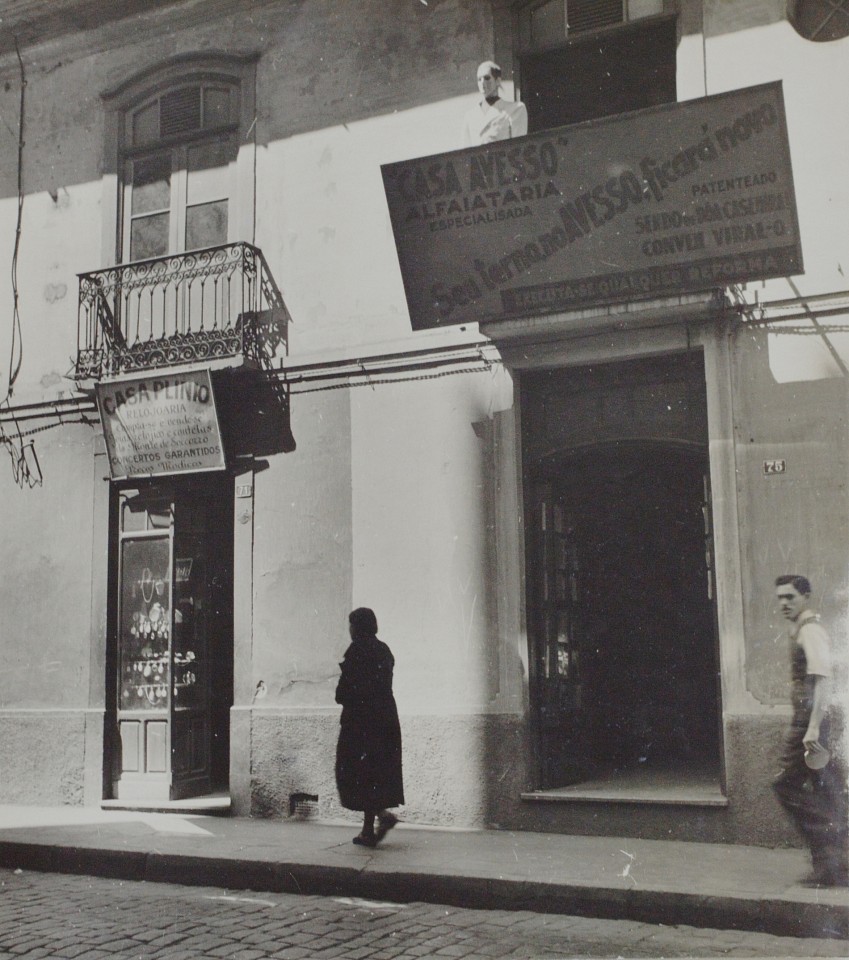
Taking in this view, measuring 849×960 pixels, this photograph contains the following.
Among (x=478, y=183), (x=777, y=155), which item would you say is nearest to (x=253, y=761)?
(x=478, y=183)

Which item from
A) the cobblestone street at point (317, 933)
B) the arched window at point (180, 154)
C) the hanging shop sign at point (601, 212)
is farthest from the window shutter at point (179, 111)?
the cobblestone street at point (317, 933)

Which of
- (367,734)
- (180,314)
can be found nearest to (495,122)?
(180,314)

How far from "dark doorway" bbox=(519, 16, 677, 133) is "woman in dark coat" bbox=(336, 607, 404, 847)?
4534mm

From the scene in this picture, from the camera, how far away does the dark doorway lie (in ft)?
29.6

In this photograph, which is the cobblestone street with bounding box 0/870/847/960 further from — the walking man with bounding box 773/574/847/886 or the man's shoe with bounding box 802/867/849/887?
the walking man with bounding box 773/574/847/886

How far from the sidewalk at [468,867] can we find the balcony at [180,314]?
4.05m

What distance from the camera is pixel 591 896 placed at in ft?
20.7

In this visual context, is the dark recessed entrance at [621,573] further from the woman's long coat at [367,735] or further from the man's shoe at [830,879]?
the man's shoe at [830,879]

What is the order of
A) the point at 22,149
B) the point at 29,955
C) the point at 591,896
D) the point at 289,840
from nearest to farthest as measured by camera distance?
the point at 29,955
the point at 591,896
the point at 289,840
the point at 22,149

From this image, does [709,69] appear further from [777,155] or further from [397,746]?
[397,746]

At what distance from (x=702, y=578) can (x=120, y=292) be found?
6043 mm

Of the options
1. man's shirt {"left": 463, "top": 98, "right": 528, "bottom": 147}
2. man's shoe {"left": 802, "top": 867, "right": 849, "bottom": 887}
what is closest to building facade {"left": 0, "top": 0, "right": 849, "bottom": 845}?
man's shirt {"left": 463, "top": 98, "right": 528, "bottom": 147}

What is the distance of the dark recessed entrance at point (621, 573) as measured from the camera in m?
8.91

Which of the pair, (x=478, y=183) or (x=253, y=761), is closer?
(x=478, y=183)
